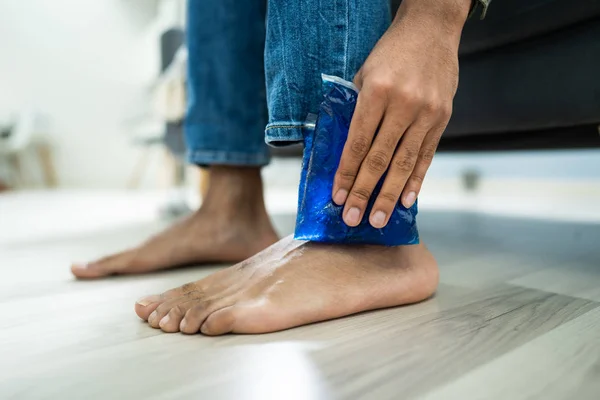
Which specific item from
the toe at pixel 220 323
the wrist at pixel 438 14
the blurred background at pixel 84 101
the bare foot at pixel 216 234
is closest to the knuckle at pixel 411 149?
the wrist at pixel 438 14

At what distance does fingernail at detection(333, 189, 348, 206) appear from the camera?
0.48m

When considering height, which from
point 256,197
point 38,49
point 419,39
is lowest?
point 256,197

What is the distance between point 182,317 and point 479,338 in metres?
0.29

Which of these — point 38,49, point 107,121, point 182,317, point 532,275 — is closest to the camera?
point 182,317

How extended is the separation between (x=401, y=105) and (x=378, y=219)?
12 centimetres

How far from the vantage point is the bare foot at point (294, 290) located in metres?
0.46

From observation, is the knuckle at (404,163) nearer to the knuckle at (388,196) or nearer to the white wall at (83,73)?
the knuckle at (388,196)

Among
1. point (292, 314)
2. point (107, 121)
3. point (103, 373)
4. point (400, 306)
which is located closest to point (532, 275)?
point (400, 306)

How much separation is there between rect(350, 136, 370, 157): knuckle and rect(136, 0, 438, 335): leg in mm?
78

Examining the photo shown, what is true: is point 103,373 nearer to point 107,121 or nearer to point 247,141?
point 247,141

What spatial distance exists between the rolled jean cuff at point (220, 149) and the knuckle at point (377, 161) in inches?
15.4

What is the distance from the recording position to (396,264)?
1.80 feet

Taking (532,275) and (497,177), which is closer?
(532,275)

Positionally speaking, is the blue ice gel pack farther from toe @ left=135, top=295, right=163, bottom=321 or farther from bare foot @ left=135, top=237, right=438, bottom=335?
toe @ left=135, top=295, right=163, bottom=321
